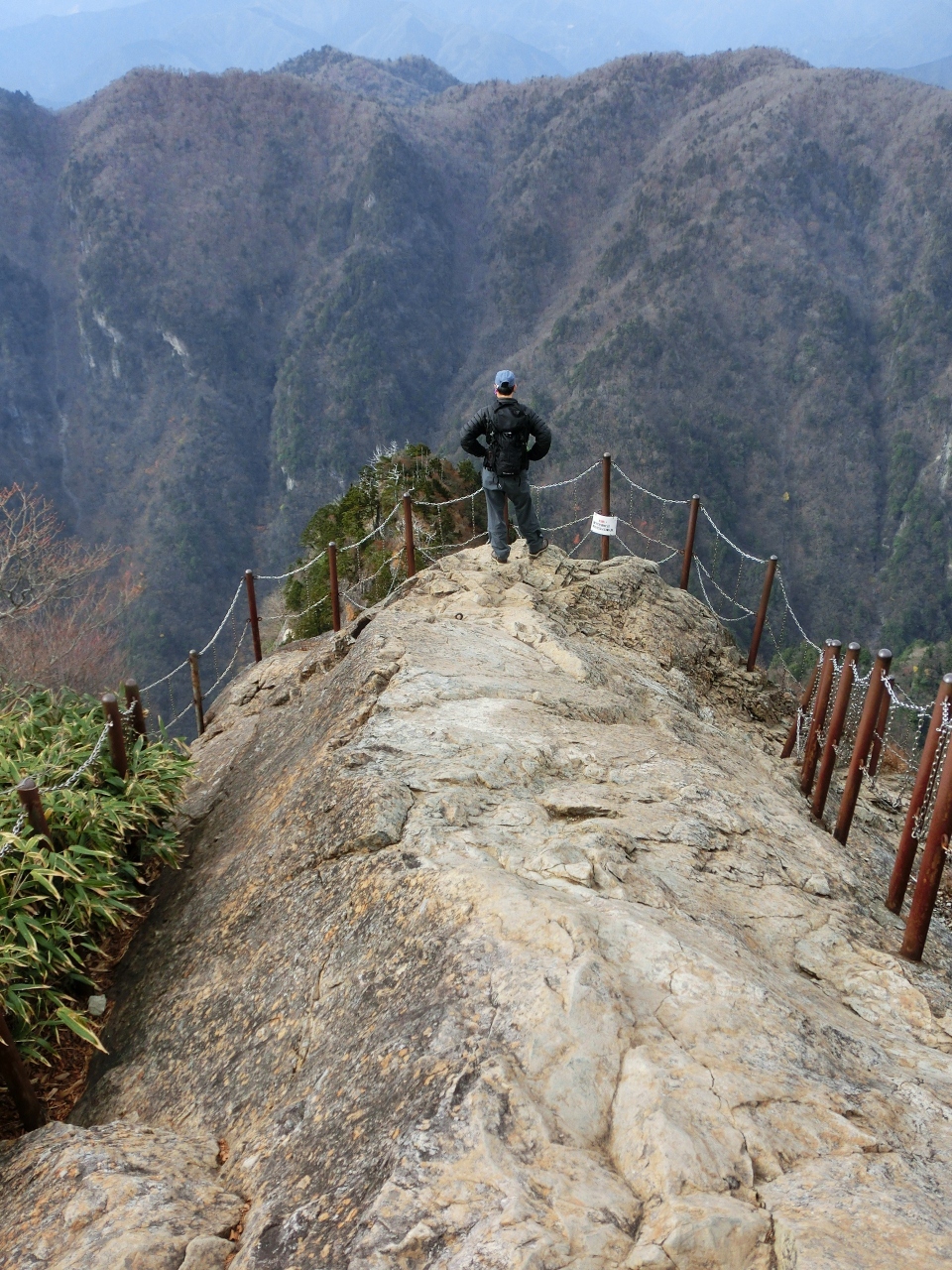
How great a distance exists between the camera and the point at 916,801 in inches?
186

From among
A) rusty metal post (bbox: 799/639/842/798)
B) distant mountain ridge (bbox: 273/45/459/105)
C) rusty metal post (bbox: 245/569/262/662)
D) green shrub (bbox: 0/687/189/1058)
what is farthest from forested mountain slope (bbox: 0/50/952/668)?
rusty metal post (bbox: 799/639/842/798)

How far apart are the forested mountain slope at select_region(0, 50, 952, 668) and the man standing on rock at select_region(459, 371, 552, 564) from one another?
174 ft

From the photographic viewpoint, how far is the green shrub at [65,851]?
158 inches

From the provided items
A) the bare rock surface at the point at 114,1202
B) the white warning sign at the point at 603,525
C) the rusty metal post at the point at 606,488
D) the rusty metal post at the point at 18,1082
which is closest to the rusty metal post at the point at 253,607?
the white warning sign at the point at 603,525

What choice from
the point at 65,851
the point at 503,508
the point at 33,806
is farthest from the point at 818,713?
the point at 33,806

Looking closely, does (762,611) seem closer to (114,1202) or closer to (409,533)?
(409,533)

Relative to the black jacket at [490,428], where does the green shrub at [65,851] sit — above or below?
below

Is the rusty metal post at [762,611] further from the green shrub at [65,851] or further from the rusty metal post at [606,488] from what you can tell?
the green shrub at [65,851]

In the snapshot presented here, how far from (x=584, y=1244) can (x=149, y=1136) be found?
1790mm

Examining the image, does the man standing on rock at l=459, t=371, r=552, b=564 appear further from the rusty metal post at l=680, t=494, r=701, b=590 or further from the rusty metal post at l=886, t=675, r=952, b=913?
the rusty metal post at l=886, t=675, r=952, b=913

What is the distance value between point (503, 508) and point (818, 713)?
368 cm

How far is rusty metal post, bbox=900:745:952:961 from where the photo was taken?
4.28m

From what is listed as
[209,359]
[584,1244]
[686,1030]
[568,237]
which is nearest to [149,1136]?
[584,1244]

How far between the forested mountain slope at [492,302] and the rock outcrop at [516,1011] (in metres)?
56.1
